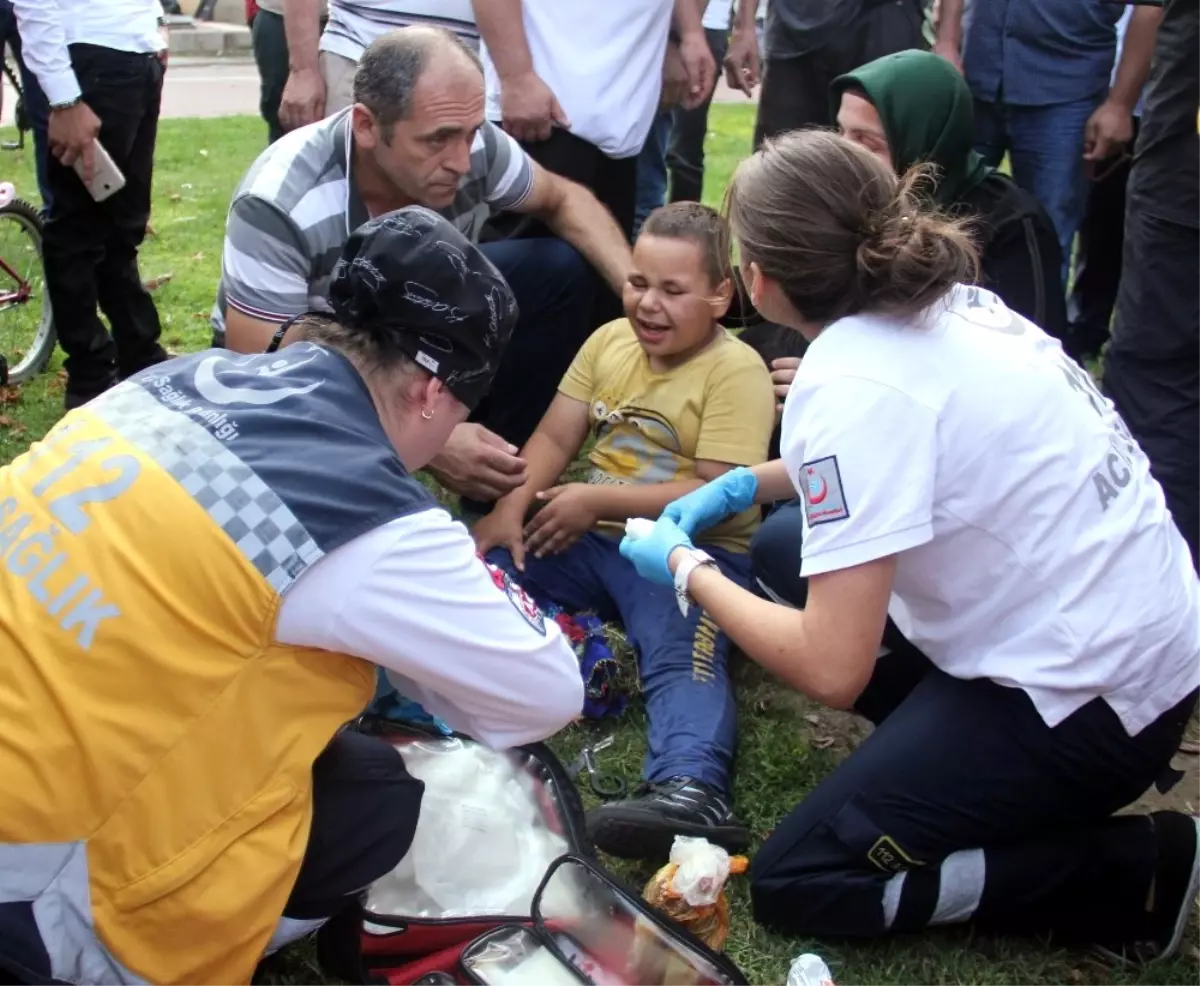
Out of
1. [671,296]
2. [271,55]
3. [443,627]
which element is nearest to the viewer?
[443,627]

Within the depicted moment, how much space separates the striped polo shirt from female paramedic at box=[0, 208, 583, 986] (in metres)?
1.17

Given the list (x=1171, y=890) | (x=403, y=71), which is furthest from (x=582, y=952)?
(x=403, y=71)

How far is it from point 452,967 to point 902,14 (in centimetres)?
320

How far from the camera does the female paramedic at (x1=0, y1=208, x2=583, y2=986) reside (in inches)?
60.9

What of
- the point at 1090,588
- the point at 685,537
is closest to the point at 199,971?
the point at 685,537

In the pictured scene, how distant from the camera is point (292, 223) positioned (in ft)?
9.55

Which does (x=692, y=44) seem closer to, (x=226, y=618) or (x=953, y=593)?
(x=953, y=593)

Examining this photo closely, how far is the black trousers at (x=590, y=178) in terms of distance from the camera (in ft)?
12.2

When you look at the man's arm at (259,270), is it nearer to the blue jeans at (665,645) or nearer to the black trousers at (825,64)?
the blue jeans at (665,645)

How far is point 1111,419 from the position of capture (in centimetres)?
210

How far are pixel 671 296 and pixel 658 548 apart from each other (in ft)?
3.10

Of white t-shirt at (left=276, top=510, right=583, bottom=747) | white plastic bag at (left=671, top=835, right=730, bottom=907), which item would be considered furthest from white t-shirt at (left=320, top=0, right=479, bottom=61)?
white plastic bag at (left=671, top=835, right=730, bottom=907)

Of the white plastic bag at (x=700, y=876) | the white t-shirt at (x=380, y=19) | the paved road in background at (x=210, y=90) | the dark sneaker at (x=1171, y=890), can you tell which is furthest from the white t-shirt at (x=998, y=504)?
the paved road in background at (x=210, y=90)

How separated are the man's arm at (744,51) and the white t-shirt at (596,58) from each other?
1116mm
